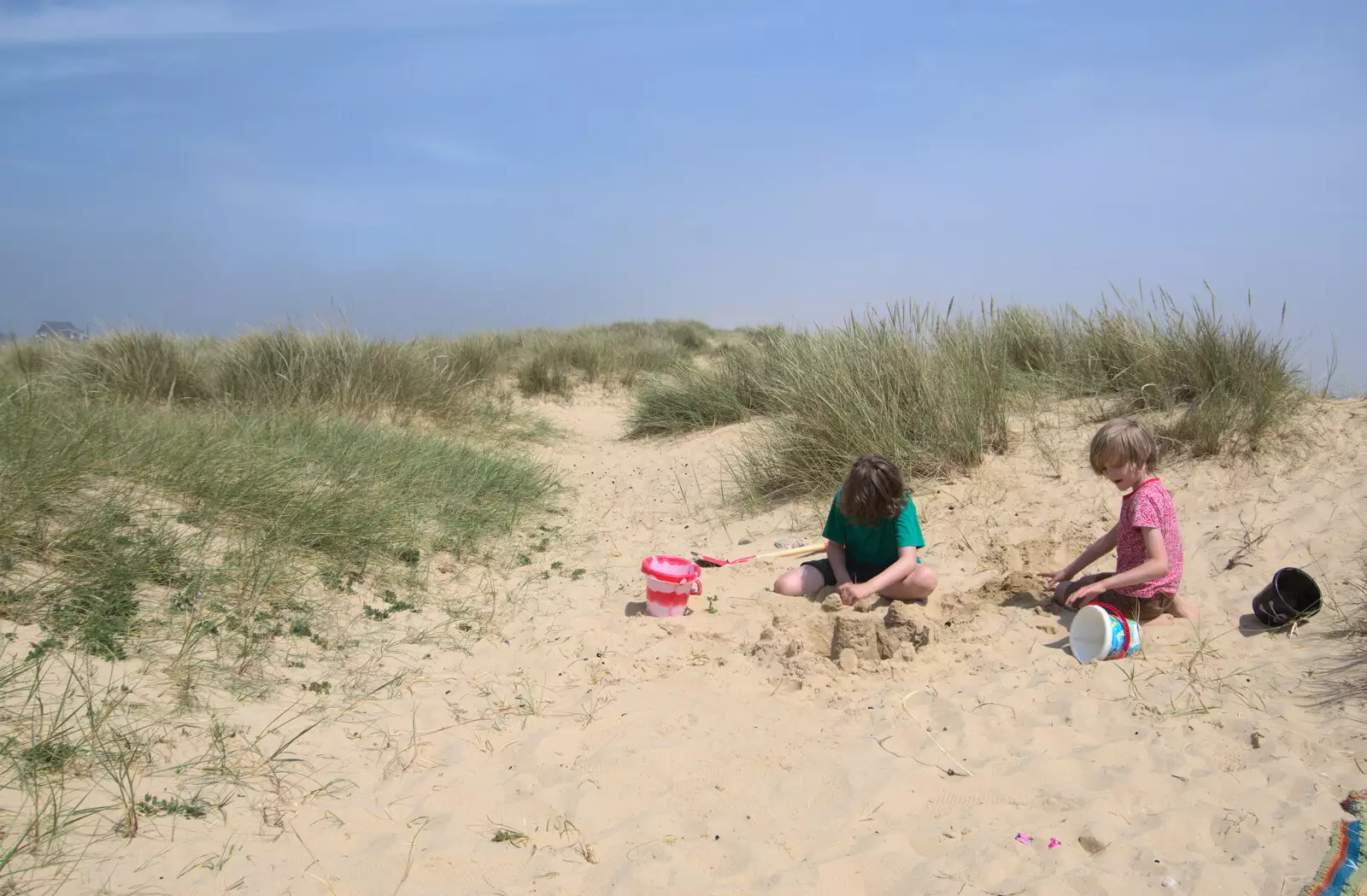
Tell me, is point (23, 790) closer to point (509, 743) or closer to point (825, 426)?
point (509, 743)

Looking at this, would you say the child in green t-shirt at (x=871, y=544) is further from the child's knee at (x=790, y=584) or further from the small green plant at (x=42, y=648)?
the small green plant at (x=42, y=648)

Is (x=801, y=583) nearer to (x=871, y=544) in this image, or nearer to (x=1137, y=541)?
(x=871, y=544)

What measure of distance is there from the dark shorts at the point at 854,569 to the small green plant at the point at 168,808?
285 centimetres

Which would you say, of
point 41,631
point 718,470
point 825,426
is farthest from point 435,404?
point 41,631

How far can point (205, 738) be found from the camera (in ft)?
9.39

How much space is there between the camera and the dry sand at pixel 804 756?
2.35 m

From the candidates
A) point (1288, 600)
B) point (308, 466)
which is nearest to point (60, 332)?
point (308, 466)

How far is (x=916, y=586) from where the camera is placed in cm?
414

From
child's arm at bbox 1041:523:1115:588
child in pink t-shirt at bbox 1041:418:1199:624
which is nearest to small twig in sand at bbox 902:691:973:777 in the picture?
child in pink t-shirt at bbox 1041:418:1199:624

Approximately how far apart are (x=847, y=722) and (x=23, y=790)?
261 centimetres

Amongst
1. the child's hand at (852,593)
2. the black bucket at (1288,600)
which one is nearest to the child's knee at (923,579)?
the child's hand at (852,593)

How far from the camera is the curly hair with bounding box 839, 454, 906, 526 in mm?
3963

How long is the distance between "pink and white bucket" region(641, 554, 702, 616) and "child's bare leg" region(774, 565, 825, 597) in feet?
1.64

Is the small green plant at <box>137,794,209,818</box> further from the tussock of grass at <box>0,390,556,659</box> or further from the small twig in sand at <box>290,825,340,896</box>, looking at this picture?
the tussock of grass at <box>0,390,556,659</box>
